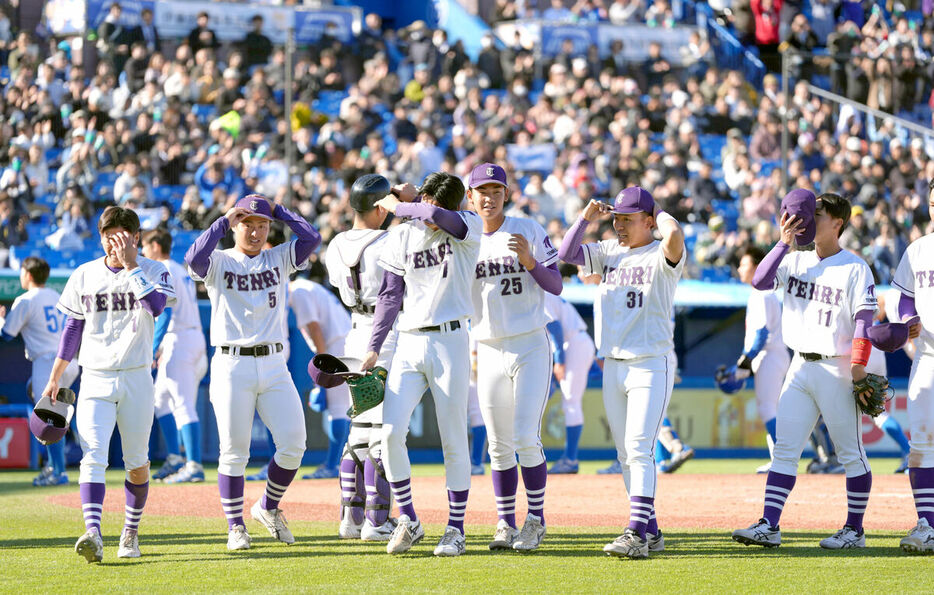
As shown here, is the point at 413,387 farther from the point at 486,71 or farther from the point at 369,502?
the point at 486,71

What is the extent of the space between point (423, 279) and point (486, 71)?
17255 millimetres

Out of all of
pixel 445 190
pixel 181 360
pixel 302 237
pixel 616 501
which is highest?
pixel 445 190

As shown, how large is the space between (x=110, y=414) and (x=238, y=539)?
1.02 metres

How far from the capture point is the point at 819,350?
7.47 meters

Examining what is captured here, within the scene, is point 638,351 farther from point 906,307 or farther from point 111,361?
point 111,361

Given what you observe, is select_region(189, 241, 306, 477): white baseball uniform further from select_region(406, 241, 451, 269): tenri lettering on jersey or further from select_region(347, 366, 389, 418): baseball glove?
select_region(406, 241, 451, 269): tenri lettering on jersey

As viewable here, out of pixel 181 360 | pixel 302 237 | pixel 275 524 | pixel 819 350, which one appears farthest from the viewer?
pixel 181 360

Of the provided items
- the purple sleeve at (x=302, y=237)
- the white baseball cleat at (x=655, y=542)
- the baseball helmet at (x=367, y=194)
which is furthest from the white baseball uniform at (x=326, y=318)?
the white baseball cleat at (x=655, y=542)

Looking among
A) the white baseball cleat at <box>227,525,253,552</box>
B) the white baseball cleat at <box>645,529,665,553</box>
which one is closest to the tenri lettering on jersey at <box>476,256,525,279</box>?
the white baseball cleat at <box>645,529,665,553</box>

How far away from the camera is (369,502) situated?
26.6 feet

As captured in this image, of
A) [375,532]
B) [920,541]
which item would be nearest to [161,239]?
[375,532]

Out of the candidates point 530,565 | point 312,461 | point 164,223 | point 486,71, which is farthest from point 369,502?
point 486,71

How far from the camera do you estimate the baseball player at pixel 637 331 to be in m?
7.11

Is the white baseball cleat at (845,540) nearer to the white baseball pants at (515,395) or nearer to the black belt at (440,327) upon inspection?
the white baseball pants at (515,395)
